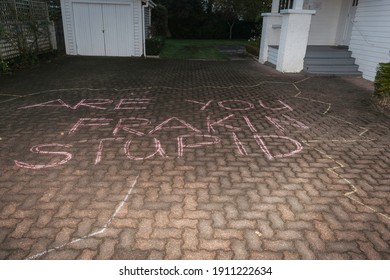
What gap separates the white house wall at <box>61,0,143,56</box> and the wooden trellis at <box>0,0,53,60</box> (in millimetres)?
944

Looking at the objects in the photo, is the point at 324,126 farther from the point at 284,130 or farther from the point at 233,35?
the point at 233,35

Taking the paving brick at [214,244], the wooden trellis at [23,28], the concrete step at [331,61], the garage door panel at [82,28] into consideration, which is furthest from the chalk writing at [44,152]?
the garage door panel at [82,28]

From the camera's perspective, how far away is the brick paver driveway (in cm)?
320

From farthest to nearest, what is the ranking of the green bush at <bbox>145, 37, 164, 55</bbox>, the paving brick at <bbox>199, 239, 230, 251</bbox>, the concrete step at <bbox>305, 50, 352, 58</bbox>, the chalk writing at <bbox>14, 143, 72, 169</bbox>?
1. the green bush at <bbox>145, 37, 164, 55</bbox>
2. the concrete step at <bbox>305, 50, 352, 58</bbox>
3. the chalk writing at <bbox>14, 143, 72, 169</bbox>
4. the paving brick at <bbox>199, 239, 230, 251</bbox>

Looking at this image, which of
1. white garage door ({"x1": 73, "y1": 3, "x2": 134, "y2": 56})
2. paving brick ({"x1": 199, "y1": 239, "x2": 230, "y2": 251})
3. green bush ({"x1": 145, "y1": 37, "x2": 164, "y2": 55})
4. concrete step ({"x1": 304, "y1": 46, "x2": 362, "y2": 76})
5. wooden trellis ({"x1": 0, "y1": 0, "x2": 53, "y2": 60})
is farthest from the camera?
green bush ({"x1": 145, "y1": 37, "x2": 164, "y2": 55})

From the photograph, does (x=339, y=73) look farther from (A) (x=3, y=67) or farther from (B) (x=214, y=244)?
(A) (x=3, y=67)

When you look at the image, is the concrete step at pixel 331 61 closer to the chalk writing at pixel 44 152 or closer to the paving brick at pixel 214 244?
the chalk writing at pixel 44 152

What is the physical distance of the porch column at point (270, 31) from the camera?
49.8 ft

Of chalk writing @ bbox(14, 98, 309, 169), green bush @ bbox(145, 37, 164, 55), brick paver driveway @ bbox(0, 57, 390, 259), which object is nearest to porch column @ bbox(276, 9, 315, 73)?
brick paver driveway @ bbox(0, 57, 390, 259)

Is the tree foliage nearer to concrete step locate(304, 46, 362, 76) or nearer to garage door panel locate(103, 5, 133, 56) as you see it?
garage door panel locate(103, 5, 133, 56)

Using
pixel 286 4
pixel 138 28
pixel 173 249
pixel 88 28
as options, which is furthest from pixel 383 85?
pixel 88 28

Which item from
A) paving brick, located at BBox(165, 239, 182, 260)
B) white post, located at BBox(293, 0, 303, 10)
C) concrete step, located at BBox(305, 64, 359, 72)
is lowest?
paving brick, located at BBox(165, 239, 182, 260)
